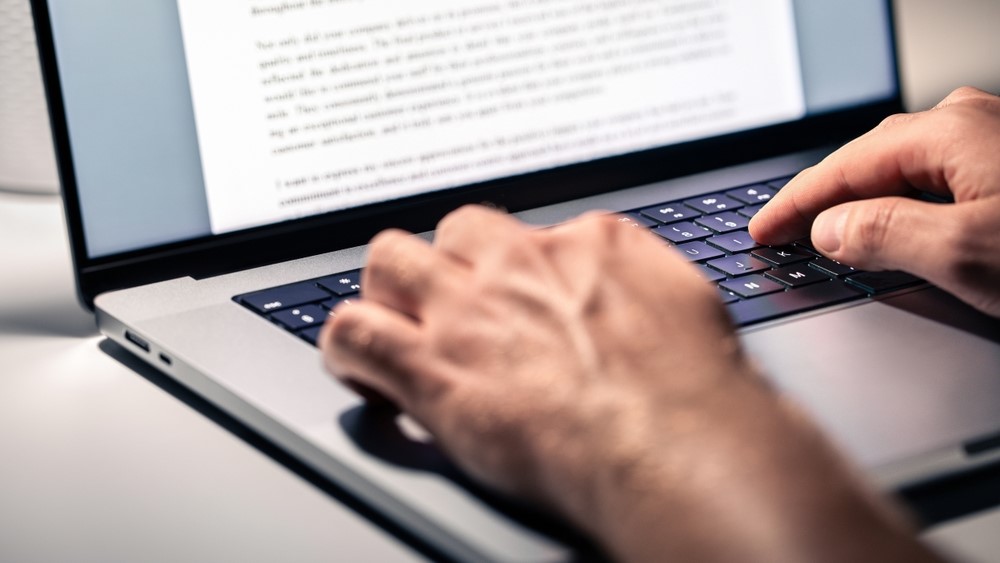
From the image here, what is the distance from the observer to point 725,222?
2.21ft

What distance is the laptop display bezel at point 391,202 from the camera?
59 centimetres

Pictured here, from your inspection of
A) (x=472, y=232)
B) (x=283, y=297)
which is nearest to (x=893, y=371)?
(x=472, y=232)

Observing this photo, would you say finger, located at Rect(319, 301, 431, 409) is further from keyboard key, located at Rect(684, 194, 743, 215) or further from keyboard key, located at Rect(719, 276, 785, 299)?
keyboard key, located at Rect(684, 194, 743, 215)

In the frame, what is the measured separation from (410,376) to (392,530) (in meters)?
0.07

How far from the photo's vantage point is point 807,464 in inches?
13.4

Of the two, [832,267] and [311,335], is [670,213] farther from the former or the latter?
[311,335]

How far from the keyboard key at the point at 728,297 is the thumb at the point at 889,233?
0.20 ft

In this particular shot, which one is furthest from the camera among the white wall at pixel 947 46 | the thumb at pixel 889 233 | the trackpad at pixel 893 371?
the white wall at pixel 947 46

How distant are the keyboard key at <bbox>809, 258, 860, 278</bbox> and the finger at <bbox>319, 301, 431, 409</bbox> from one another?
0.92ft

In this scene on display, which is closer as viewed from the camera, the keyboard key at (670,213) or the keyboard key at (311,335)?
the keyboard key at (311,335)

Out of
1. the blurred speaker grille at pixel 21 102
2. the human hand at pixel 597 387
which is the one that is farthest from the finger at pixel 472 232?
the blurred speaker grille at pixel 21 102

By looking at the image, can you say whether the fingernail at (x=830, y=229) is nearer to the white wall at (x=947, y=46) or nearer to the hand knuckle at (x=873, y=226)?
the hand knuckle at (x=873, y=226)

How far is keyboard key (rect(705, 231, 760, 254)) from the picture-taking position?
0.63m

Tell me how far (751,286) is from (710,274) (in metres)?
0.03
